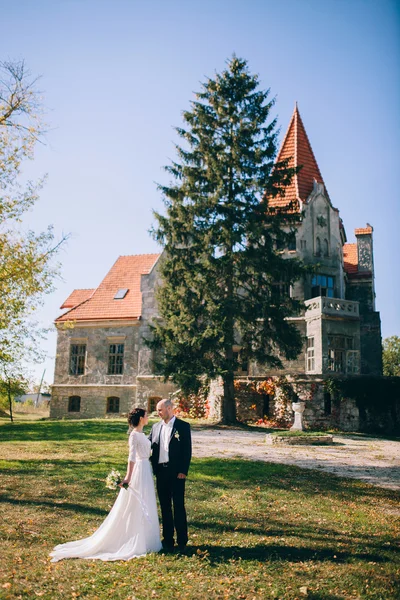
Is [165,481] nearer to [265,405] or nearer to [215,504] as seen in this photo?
[215,504]

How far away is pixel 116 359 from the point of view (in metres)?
31.7

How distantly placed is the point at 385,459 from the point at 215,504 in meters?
7.64

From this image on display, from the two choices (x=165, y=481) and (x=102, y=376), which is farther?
(x=102, y=376)

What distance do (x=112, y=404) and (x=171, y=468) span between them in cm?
2577

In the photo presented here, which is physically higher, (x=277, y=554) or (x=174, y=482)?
(x=174, y=482)

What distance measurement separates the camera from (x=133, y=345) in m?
31.3

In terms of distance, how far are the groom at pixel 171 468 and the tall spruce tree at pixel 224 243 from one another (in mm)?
15609

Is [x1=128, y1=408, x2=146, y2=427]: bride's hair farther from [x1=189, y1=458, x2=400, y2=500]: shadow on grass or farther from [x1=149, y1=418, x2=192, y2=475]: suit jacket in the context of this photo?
[x1=189, y1=458, x2=400, y2=500]: shadow on grass

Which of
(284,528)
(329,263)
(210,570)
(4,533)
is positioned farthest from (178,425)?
(329,263)

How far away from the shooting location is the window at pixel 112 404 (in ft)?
103

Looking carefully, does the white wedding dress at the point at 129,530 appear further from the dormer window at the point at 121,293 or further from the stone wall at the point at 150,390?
the dormer window at the point at 121,293

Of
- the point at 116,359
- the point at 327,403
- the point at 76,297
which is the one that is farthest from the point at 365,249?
the point at 76,297

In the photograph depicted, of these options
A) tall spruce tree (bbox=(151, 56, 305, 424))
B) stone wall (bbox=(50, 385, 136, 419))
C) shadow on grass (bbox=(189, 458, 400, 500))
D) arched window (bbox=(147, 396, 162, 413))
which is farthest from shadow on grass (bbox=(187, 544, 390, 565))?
stone wall (bbox=(50, 385, 136, 419))

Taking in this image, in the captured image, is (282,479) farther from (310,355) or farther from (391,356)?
(391,356)
